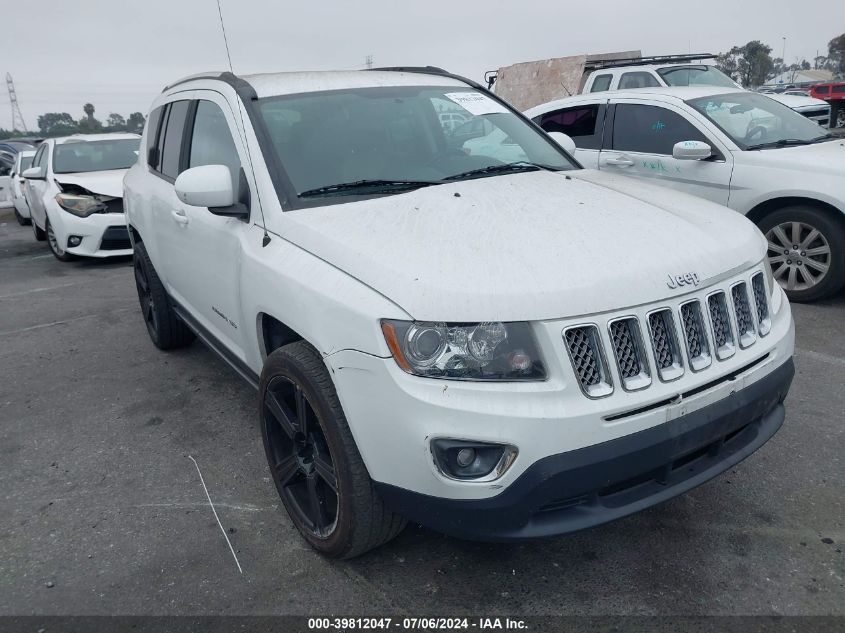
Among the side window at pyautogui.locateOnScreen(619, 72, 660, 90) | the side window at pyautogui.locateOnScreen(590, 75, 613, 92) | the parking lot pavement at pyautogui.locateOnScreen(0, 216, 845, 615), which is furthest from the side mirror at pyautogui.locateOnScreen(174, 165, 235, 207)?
the side window at pyautogui.locateOnScreen(590, 75, 613, 92)

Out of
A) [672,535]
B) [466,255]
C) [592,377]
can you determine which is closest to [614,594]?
[672,535]

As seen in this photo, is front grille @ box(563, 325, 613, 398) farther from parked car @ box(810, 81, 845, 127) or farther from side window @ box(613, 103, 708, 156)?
parked car @ box(810, 81, 845, 127)

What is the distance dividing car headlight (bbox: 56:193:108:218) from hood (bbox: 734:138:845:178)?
7089 mm

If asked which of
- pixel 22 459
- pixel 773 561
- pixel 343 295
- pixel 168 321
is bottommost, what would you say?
pixel 773 561

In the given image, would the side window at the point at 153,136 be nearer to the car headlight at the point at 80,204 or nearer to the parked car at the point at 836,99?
the car headlight at the point at 80,204

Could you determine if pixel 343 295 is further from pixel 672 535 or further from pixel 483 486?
pixel 672 535

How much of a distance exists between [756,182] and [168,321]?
4572mm

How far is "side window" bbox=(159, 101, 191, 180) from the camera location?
402cm

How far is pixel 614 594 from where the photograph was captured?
2387 mm

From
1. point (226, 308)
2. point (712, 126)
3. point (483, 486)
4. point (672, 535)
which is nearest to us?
point (483, 486)

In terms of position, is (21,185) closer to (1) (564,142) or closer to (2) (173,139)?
(2) (173,139)

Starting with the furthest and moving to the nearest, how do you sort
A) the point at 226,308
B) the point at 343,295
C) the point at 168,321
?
the point at 168,321
the point at 226,308
the point at 343,295

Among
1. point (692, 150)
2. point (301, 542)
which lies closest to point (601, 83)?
point (692, 150)

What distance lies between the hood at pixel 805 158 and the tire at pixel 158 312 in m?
4.53
